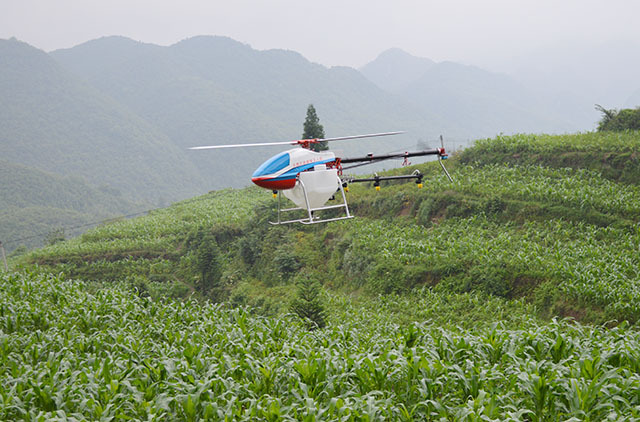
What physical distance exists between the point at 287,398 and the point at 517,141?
82.3 feet

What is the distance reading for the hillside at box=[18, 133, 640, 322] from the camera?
17.3 m

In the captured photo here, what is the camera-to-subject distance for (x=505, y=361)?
8.49 meters

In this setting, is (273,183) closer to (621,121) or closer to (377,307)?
(377,307)

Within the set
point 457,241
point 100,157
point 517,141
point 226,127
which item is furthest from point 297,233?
point 226,127

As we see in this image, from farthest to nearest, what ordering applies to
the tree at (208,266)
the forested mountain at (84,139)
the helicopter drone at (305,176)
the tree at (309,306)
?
the forested mountain at (84,139), the tree at (208,266), the tree at (309,306), the helicopter drone at (305,176)

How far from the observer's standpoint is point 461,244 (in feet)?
69.7

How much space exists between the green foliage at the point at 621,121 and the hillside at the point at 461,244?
1.74m

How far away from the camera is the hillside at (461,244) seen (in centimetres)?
1728

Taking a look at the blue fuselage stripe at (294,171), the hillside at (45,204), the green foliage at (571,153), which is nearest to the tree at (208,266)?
the green foliage at (571,153)

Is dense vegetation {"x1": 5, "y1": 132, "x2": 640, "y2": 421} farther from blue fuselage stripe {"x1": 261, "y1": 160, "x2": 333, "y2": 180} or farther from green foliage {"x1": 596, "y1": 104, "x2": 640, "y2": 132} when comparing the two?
blue fuselage stripe {"x1": 261, "y1": 160, "x2": 333, "y2": 180}

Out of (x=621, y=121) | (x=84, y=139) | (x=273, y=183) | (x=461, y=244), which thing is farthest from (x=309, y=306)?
(x=84, y=139)

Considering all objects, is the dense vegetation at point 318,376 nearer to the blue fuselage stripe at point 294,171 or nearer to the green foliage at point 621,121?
the blue fuselage stripe at point 294,171

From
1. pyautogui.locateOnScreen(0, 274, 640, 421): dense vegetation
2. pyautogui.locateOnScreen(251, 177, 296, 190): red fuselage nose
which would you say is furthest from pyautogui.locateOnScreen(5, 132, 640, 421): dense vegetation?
pyautogui.locateOnScreen(251, 177, 296, 190): red fuselage nose

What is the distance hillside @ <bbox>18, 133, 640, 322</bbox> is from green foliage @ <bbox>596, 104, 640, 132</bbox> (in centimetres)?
174
